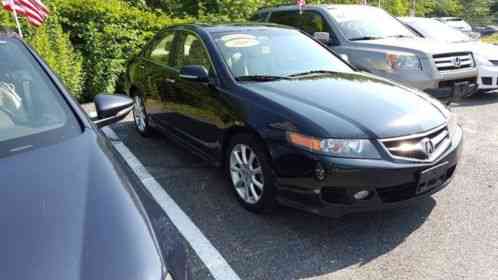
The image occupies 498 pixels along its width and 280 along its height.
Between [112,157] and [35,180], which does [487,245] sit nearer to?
[112,157]

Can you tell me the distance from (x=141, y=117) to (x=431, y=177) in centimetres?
364

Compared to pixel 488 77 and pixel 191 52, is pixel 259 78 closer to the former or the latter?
pixel 191 52

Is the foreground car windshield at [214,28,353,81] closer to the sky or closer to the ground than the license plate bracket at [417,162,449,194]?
closer to the sky

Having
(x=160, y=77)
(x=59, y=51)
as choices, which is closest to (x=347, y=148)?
(x=160, y=77)

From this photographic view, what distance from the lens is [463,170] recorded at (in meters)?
4.32

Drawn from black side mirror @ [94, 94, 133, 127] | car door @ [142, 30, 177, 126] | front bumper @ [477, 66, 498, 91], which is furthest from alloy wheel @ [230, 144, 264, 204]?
front bumper @ [477, 66, 498, 91]

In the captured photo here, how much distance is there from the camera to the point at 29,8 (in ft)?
19.4

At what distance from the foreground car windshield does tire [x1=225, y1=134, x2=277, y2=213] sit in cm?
65

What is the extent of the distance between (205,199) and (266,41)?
5.35 feet

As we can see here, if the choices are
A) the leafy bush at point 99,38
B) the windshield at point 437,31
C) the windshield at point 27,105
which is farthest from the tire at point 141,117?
the windshield at point 437,31

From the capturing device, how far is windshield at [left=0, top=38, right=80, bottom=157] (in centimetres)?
204

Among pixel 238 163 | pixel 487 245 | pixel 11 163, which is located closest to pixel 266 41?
pixel 238 163

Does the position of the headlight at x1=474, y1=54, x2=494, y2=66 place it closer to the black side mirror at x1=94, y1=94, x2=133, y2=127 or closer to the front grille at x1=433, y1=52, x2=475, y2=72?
the front grille at x1=433, y1=52, x2=475, y2=72

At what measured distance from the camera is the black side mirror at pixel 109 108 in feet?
8.71
